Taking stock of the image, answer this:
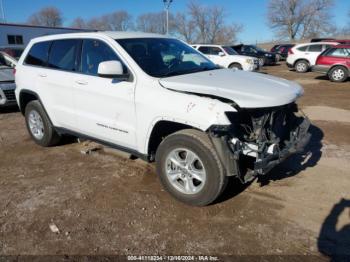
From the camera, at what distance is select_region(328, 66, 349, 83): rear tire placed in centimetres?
1456

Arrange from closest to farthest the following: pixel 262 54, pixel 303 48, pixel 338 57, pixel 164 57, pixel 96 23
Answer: pixel 164 57
pixel 338 57
pixel 303 48
pixel 262 54
pixel 96 23

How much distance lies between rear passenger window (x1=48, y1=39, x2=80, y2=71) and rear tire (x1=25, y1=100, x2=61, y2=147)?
0.85 metres

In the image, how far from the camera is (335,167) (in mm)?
4820

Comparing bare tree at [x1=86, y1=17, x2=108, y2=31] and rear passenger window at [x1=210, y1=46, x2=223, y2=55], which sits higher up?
bare tree at [x1=86, y1=17, x2=108, y2=31]

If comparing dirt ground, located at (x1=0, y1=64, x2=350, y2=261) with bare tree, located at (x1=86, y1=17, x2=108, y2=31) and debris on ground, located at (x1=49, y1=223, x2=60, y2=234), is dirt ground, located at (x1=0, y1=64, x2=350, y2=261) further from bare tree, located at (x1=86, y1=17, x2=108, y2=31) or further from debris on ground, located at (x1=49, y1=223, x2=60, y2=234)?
bare tree, located at (x1=86, y1=17, x2=108, y2=31)

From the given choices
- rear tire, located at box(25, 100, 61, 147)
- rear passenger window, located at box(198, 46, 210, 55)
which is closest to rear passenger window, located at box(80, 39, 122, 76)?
rear tire, located at box(25, 100, 61, 147)

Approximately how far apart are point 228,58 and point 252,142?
14.6 m

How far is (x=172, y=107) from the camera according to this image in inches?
142

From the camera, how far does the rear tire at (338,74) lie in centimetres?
1456

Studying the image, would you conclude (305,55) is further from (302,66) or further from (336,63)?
(336,63)

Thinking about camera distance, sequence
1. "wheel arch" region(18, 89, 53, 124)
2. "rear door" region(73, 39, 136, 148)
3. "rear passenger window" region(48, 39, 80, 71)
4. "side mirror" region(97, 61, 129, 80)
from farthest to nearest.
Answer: "wheel arch" region(18, 89, 53, 124) < "rear passenger window" region(48, 39, 80, 71) < "rear door" region(73, 39, 136, 148) < "side mirror" region(97, 61, 129, 80)

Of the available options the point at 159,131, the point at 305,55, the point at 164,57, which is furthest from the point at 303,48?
the point at 159,131

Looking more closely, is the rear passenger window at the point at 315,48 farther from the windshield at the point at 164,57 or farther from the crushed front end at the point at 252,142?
the crushed front end at the point at 252,142

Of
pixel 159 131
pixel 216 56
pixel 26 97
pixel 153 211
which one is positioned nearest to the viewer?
pixel 153 211
